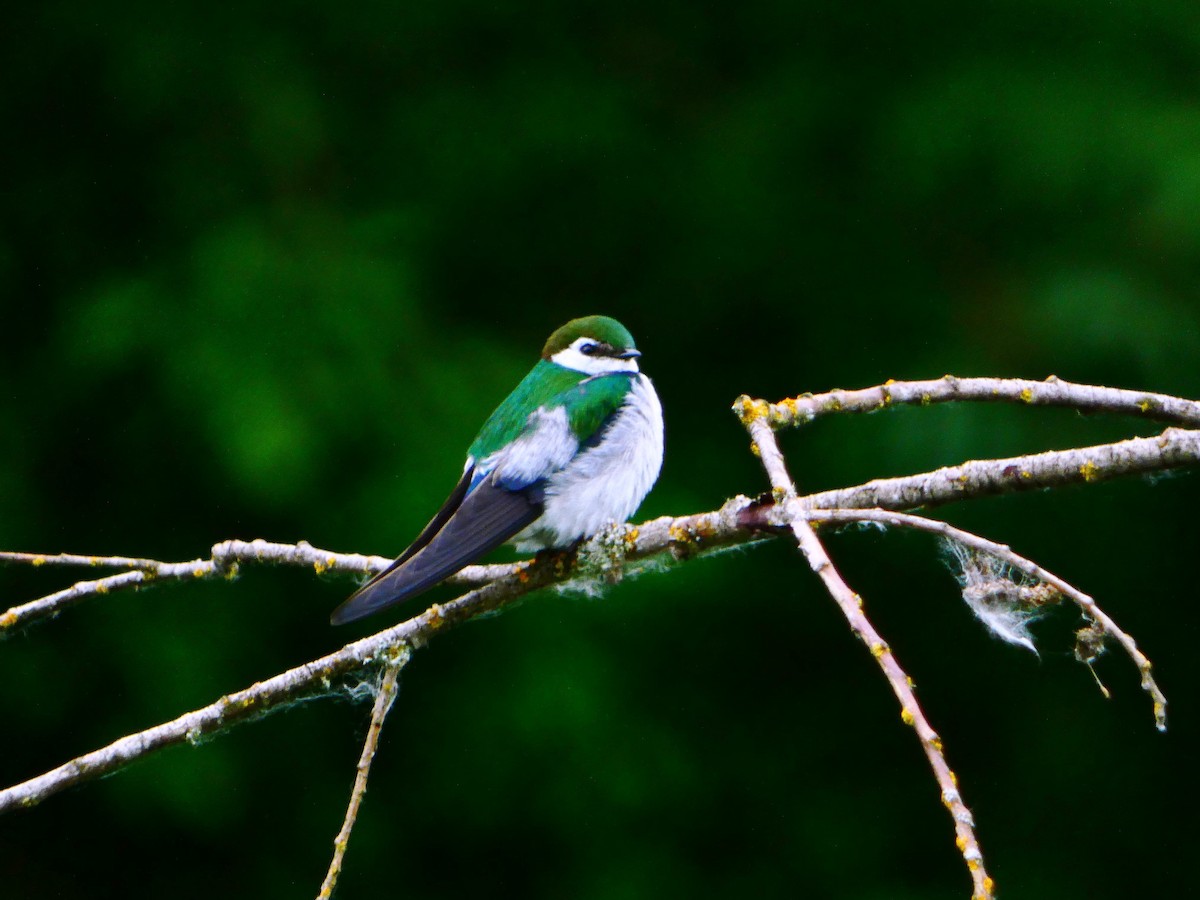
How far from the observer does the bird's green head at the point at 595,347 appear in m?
3.25

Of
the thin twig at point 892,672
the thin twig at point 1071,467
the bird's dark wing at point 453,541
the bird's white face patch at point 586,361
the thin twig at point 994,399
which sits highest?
the bird's white face patch at point 586,361

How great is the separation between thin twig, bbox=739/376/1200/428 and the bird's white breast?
69 cm

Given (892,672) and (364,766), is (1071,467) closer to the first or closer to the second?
(892,672)

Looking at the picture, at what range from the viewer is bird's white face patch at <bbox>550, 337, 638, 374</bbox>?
3.24 metres

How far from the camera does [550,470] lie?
2668 mm

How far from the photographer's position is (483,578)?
96.2 inches

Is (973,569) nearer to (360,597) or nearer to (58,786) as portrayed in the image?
(360,597)

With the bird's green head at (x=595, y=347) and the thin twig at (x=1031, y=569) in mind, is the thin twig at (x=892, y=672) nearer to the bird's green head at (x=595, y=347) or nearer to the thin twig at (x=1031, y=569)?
the thin twig at (x=1031, y=569)

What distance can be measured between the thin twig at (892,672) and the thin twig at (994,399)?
9.0 inches

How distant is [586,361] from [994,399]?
1.47 m

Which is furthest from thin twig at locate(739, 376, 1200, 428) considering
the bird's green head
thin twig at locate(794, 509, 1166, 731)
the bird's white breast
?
the bird's green head

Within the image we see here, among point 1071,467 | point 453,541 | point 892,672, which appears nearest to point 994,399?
point 1071,467

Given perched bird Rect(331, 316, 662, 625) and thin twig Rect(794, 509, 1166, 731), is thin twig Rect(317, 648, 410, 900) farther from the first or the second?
thin twig Rect(794, 509, 1166, 731)

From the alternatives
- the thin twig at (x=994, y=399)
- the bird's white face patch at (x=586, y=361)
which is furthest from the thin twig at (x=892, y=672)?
the bird's white face patch at (x=586, y=361)
